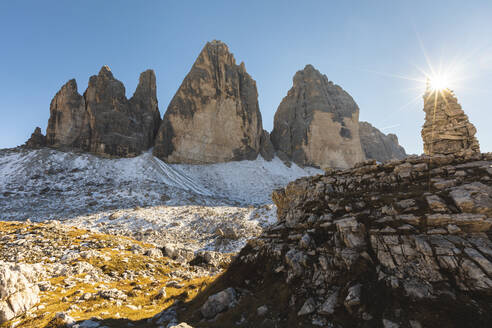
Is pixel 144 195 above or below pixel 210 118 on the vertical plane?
below

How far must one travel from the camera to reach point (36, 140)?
58969 millimetres

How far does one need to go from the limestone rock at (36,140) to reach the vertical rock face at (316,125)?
72331 millimetres

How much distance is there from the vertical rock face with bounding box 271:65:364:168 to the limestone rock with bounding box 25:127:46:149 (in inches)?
2848

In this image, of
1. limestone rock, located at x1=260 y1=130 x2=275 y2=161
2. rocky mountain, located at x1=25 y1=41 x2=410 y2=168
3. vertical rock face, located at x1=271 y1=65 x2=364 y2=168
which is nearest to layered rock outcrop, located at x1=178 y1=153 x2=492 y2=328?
rocky mountain, located at x1=25 y1=41 x2=410 y2=168

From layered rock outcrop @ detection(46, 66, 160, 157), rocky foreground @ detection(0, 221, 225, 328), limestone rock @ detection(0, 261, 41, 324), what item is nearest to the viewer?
limestone rock @ detection(0, 261, 41, 324)

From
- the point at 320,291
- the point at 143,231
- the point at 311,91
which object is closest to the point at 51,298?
the point at 320,291

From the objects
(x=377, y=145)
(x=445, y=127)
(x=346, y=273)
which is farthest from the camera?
(x=377, y=145)

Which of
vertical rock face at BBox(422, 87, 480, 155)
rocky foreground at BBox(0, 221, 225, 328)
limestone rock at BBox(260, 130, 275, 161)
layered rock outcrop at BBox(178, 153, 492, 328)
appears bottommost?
rocky foreground at BBox(0, 221, 225, 328)

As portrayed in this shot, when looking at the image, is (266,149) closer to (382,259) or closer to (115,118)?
(115,118)

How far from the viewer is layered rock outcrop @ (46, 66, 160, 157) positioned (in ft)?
197

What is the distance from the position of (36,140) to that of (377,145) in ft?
394

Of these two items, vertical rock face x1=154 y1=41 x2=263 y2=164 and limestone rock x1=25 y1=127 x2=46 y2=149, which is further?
vertical rock face x1=154 y1=41 x2=263 y2=164

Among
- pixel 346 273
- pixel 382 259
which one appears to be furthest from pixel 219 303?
pixel 382 259

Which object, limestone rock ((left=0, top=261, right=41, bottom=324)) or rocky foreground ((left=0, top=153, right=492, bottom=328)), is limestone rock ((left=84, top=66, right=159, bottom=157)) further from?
limestone rock ((left=0, top=261, right=41, bottom=324))
